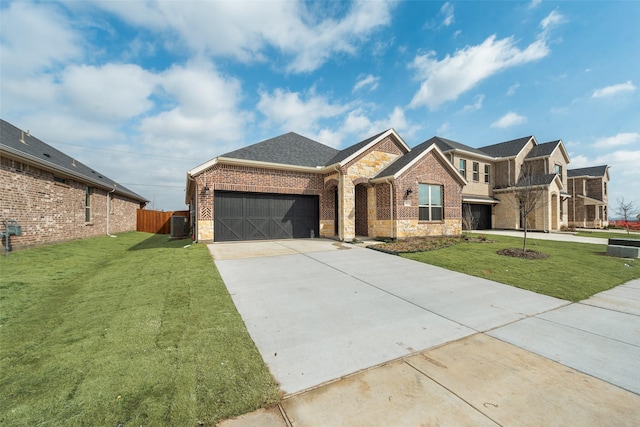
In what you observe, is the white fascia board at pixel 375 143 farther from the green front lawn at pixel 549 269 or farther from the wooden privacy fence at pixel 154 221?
the wooden privacy fence at pixel 154 221

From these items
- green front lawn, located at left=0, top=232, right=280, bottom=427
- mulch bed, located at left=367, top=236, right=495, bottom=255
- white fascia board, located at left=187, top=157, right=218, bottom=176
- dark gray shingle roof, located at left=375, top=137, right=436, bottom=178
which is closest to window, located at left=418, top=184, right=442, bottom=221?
mulch bed, located at left=367, top=236, right=495, bottom=255

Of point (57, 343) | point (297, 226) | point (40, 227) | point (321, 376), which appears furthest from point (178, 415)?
point (40, 227)

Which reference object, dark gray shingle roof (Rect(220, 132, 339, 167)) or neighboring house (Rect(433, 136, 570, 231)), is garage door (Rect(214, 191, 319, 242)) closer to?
dark gray shingle roof (Rect(220, 132, 339, 167))

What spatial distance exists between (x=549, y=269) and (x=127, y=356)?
33.7 feet

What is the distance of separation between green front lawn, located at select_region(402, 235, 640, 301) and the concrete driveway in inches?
18.4

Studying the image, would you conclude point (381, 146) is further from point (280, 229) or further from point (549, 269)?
point (549, 269)

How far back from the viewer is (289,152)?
48.1 ft

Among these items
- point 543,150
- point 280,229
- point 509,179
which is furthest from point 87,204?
point 543,150

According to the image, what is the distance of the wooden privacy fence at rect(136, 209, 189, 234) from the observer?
2172 cm

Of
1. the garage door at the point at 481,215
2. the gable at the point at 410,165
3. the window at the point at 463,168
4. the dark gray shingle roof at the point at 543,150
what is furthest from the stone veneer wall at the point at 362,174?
the dark gray shingle roof at the point at 543,150

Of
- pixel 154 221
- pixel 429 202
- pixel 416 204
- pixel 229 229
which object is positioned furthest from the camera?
pixel 154 221

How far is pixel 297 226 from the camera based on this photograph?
1383cm

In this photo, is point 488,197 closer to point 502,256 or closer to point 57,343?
point 502,256

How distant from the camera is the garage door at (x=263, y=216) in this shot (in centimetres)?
1226
